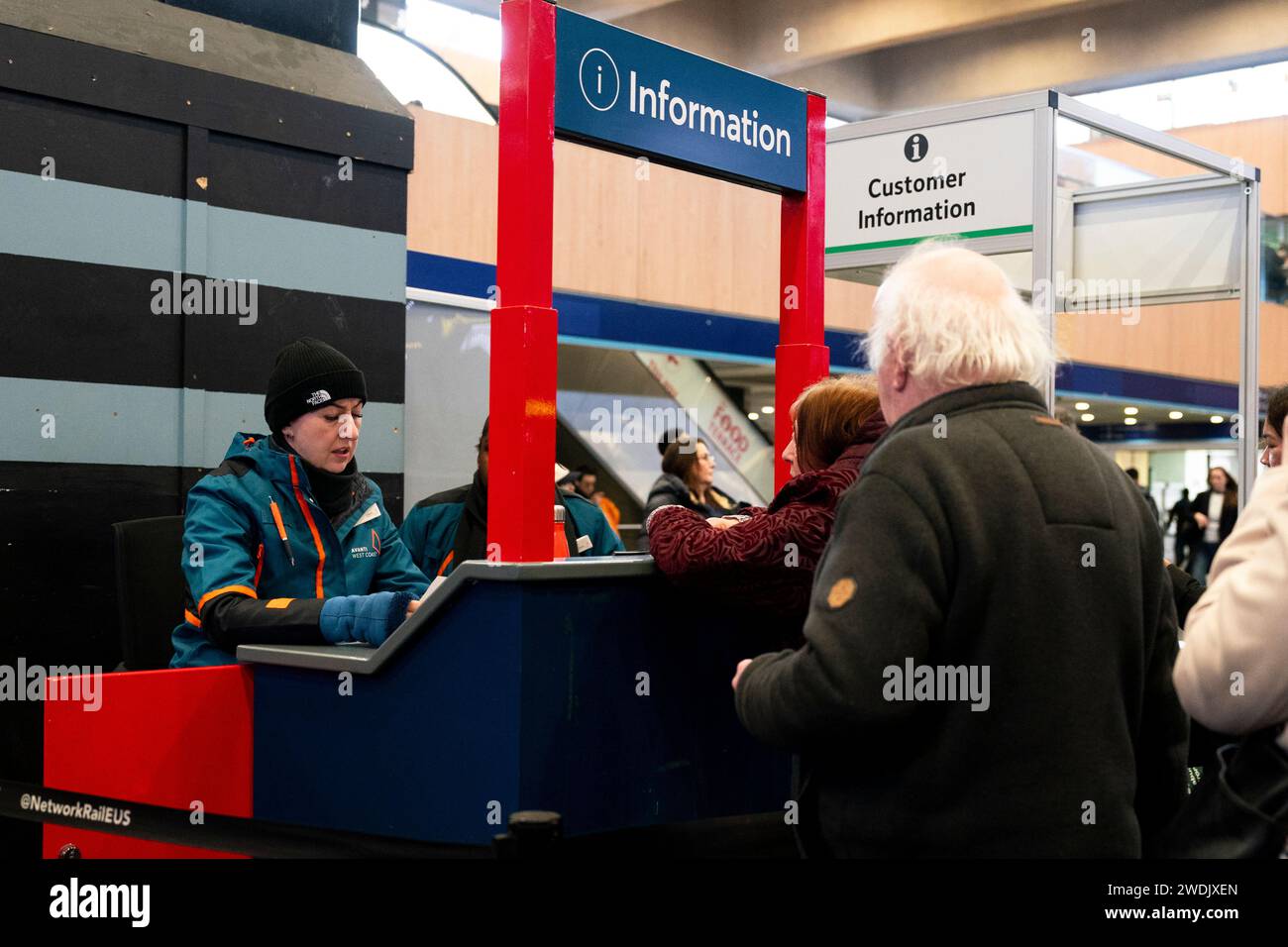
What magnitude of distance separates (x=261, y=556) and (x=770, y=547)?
1.14 m

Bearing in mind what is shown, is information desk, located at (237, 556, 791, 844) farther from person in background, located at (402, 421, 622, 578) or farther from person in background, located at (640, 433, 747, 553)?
person in background, located at (640, 433, 747, 553)

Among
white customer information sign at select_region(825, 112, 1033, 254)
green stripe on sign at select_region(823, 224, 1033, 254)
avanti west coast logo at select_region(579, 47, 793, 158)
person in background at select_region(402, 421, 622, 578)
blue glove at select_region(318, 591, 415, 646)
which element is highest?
white customer information sign at select_region(825, 112, 1033, 254)

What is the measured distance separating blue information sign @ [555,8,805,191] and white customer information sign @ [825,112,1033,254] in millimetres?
1555

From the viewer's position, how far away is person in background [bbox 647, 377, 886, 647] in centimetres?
222

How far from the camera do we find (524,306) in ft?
7.57

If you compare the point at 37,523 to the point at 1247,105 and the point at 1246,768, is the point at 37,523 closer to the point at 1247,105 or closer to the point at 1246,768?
the point at 1246,768

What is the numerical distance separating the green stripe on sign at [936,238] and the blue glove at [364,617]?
2482 mm

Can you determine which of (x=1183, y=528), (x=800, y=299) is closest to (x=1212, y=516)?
(x=1183, y=528)

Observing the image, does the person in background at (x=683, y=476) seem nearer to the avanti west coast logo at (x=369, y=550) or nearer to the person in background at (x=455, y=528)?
the person in background at (x=455, y=528)

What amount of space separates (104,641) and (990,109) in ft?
9.88

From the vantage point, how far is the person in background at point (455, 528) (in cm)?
428

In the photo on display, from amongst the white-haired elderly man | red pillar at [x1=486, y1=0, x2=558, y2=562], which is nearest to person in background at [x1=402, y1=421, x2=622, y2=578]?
red pillar at [x1=486, y1=0, x2=558, y2=562]

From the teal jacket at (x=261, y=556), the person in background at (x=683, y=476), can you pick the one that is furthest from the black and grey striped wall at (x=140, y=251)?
the person in background at (x=683, y=476)

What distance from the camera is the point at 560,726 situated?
215 cm
